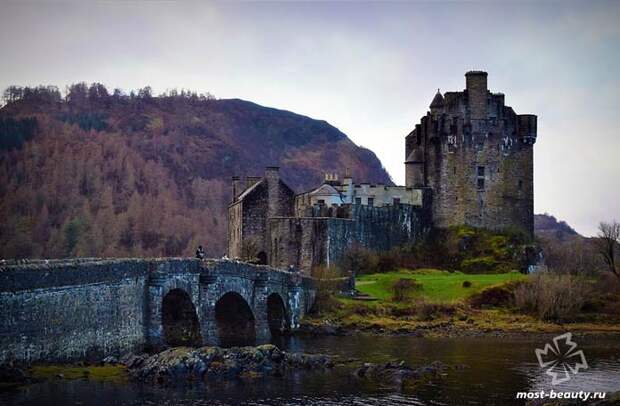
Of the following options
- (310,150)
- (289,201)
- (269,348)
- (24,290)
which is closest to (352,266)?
(289,201)

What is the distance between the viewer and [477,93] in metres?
83.5

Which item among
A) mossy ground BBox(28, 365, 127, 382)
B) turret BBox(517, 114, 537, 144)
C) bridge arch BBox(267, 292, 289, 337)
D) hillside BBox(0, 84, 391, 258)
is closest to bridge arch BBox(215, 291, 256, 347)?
bridge arch BBox(267, 292, 289, 337)

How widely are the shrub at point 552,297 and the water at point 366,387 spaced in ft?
42.9

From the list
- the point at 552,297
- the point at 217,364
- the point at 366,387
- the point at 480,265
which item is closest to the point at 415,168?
the point at 480,265

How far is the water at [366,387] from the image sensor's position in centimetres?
3778

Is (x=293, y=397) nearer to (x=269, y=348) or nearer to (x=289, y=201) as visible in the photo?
(x=269, y=348)

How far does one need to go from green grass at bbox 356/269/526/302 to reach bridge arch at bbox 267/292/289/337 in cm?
900

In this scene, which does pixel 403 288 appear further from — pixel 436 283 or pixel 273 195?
pixel 273 195

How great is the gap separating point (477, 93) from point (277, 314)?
28.0m

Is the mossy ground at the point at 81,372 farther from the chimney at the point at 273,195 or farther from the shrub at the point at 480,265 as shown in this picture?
the shrub at the point at 480,265

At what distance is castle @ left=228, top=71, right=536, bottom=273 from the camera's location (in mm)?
80438

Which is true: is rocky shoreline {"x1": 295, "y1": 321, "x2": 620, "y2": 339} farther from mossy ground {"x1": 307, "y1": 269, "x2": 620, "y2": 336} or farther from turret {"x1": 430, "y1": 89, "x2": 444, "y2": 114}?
turret {"x1": 430, "y1": 89, "x2": 444, "y2": 114}

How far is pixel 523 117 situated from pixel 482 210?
25.6 ft

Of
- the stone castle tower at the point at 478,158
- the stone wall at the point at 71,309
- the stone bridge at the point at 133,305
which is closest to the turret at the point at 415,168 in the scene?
the stone castle tower at the point at 478,158
